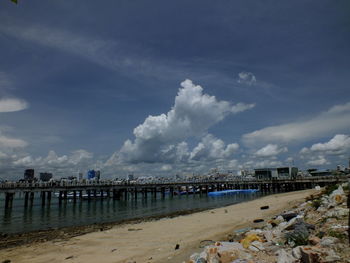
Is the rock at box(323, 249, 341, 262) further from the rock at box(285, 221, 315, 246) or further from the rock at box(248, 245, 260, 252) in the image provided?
the rock at box(248, 245, 260, 252)

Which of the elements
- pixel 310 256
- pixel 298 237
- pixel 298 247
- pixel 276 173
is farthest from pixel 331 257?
pixel 276 173

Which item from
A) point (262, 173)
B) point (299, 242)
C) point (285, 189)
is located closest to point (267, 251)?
point (299, 242)

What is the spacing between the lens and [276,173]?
9594cm

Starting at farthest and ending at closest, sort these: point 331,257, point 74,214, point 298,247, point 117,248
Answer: point 74,214 → point 117,248 → point 298,247 → point 331,257

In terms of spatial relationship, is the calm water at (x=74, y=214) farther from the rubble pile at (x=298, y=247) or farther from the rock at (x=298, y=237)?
the rock at (x=298, y=237)

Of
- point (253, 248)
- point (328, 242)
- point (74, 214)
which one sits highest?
point (328, 242)

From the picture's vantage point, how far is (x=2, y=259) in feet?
46.5

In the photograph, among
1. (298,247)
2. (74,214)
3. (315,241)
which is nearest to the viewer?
(298,247)

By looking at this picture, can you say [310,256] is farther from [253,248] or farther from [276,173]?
[276,173]

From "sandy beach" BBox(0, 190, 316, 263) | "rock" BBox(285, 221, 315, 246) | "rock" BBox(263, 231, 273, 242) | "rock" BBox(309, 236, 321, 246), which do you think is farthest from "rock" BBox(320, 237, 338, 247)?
"sandy beach" BBox(0, 190, 316, 263)

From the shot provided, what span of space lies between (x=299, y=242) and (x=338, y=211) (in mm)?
2877

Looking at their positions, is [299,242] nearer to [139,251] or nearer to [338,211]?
[338,211]

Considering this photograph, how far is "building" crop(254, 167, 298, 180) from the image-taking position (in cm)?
9331

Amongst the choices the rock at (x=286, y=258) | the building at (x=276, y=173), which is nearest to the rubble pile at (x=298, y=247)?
the rock at (x=286, y=258)
